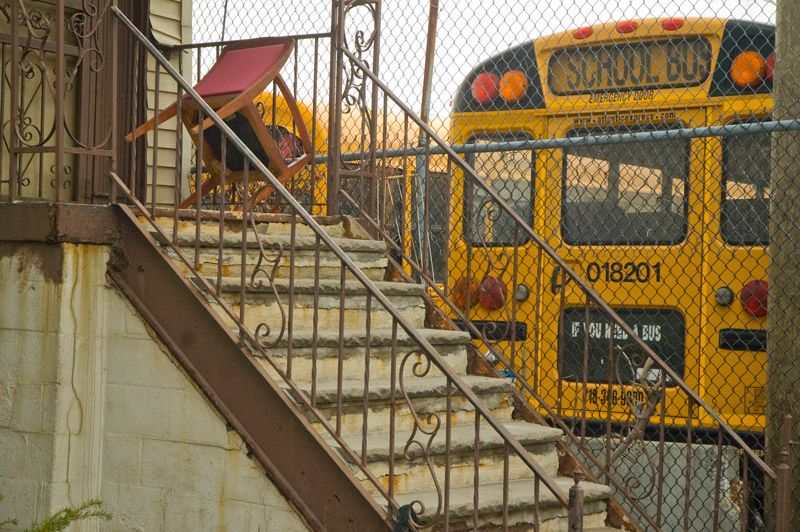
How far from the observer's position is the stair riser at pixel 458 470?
4.49 m

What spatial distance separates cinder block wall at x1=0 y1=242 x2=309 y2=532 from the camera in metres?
4.73

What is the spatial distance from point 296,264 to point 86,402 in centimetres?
135

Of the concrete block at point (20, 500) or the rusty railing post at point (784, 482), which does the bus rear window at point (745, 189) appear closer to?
the rusty railing post at point (784, 482)

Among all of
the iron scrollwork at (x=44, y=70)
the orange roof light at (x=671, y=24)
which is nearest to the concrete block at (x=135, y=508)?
the iron scrollwork at (x=44, y=70)

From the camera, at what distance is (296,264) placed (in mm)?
5633

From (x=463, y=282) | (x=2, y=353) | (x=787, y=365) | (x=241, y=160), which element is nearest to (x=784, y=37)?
(x=787, y=365)

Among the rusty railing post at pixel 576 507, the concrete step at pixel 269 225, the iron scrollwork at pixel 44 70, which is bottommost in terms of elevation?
the rusty railing post at pixel 576 507

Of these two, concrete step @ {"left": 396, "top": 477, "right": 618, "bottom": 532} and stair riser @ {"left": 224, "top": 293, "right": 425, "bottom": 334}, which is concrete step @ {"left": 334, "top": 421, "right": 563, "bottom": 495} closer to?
concrete step @ {"left": 396, "top": 477, "right": 618, "bottom": 532}

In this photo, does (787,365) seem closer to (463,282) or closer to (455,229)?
(463,282)

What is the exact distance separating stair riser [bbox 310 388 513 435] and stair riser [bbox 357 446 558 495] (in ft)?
0.71

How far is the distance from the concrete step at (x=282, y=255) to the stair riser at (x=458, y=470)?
3.66 ft

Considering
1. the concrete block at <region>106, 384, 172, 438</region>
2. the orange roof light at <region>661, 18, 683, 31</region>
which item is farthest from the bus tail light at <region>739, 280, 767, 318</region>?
the concrete block at <region>106, 384, 172, 438</region>

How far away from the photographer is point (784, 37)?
4.89 metres

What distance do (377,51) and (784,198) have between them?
2.72 m
